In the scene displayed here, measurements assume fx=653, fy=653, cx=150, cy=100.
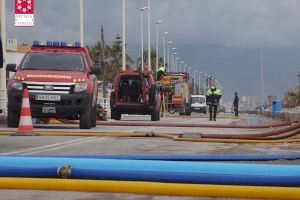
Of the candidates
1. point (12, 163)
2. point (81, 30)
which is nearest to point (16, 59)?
point (81, 30)

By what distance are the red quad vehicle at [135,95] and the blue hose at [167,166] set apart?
61.5 ft

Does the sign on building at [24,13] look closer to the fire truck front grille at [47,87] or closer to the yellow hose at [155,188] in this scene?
the fire truck front grille at [47,87]

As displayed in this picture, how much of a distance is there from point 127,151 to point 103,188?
16.2ft

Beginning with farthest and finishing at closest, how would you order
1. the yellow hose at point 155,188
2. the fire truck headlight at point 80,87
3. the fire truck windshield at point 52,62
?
the fire truck windshield at point 52,62 < the fire truck headlight at point 80,87 < the yellow hose at point 155,188

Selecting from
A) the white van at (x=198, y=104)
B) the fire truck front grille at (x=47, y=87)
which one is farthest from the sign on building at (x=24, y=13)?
the white van at (x=198, y=104)

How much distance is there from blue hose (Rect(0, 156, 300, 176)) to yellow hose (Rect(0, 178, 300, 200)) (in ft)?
0.62

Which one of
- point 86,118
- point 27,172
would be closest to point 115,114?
point 86,118

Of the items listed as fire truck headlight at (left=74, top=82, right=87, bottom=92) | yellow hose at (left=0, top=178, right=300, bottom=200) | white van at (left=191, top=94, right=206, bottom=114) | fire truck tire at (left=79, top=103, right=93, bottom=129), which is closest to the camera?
yellow hose at (left=0, top=178, right=300, bottom=200)

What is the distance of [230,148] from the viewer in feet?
33.4

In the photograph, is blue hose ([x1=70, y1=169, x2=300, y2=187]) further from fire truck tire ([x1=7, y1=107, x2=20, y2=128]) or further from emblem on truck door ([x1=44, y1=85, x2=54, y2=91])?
fire truck tire ([x1=7, y1=107, x2=20, y2=128])

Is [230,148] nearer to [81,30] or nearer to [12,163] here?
[12,163]

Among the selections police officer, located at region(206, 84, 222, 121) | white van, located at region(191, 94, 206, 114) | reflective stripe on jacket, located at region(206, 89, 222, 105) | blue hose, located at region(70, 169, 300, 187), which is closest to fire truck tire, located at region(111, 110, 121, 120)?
police officer, located at region(206, 84, 222, 121)

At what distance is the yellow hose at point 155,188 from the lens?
13.6 feet

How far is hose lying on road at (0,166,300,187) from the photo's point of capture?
14.3 feet
